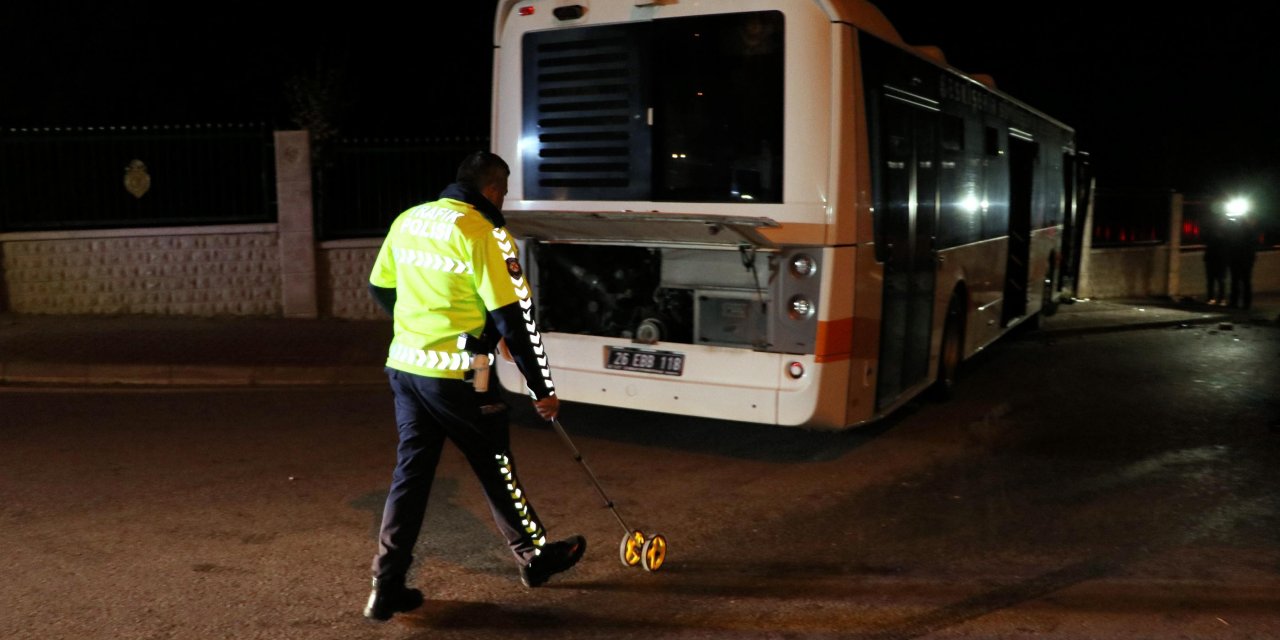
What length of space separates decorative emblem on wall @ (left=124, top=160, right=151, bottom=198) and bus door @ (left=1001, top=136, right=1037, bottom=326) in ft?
A: 30.9

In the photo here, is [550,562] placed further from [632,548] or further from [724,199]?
[724,199]

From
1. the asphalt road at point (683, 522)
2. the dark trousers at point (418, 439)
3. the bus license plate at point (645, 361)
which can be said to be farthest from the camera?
the bus license plate at point (645, 361)

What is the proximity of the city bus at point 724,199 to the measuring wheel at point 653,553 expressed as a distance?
6.22 ft

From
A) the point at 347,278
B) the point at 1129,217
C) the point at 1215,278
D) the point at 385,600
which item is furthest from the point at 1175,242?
the point at 385,600

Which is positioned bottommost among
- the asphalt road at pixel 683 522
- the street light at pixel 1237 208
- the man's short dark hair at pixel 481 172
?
the asphalt road at pixel 683 522

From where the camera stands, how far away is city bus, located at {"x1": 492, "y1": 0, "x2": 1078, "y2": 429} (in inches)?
270

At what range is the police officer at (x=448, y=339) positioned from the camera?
178 inches

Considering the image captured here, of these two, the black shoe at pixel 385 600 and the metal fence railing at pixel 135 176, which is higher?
the metal fence railing at pixel 135 176

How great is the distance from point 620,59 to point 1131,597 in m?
4.30

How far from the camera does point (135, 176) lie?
13.5 m

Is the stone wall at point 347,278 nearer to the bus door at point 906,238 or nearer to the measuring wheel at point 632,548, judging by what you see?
the bus door at point 906,238

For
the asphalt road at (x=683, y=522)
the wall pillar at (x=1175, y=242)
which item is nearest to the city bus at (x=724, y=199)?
the asphalt road at (x=683, y=522)

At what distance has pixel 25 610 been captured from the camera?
15.6 ft

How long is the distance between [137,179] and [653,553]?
10.3m
